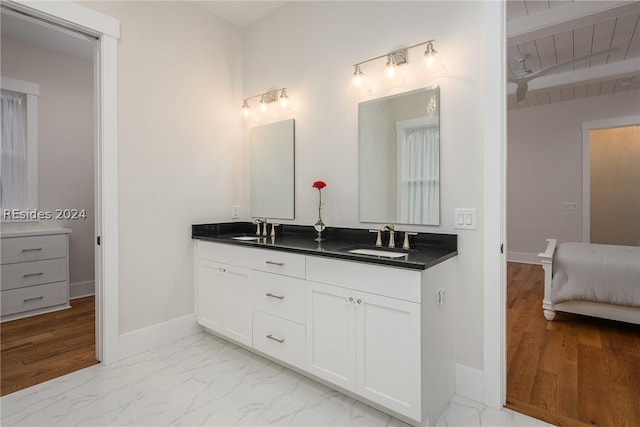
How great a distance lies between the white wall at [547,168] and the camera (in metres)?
5.39

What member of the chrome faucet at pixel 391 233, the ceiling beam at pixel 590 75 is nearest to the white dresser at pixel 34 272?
the chrome faucet at pixel 391 233

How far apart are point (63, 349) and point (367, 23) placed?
11.1 ft

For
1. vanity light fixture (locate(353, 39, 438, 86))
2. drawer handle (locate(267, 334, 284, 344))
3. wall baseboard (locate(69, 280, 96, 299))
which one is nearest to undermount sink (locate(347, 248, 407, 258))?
drawer handle (locate(267, 334, 284, 344))

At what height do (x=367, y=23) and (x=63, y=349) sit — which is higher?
(x=367, y=23)

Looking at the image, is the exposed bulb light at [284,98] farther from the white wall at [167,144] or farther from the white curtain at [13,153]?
the white curtain at [13,153]

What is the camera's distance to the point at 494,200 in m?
1.84

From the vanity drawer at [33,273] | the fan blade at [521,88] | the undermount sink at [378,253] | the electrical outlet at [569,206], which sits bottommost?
the vanity drawer at [33,273]

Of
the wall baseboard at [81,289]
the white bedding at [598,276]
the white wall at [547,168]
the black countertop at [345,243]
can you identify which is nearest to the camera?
the black countertop at [345,243]

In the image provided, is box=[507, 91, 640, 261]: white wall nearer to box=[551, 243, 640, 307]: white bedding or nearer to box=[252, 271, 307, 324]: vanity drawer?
box=[551, 243, 640, 307]: white bedding

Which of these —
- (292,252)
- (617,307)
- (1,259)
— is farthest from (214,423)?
(617,307)

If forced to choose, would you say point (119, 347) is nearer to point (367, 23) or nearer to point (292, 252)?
point (292, 252)

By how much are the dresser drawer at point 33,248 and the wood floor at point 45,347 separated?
60cm

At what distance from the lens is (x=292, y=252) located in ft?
6.92

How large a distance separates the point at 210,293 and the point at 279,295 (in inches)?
33.1
